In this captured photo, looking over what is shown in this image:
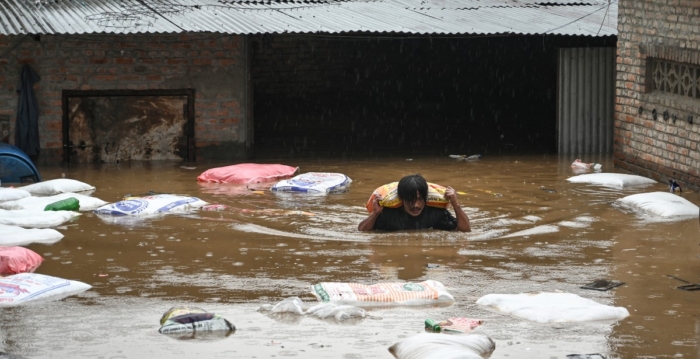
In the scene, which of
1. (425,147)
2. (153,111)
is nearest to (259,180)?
(153,111)

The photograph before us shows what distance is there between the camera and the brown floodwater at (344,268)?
262 inches

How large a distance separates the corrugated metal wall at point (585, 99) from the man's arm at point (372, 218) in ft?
22.8

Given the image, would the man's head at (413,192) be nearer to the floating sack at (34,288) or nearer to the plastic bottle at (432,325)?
the plastic bottle at (432,325)

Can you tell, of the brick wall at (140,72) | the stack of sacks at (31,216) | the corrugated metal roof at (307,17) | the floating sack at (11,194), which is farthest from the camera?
the brick wall at (140,72)

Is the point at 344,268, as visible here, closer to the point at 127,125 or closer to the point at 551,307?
the point at 551,307

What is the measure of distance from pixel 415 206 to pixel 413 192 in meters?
0.18

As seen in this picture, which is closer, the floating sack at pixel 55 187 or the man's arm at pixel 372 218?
the man's arm at pixel 372 218

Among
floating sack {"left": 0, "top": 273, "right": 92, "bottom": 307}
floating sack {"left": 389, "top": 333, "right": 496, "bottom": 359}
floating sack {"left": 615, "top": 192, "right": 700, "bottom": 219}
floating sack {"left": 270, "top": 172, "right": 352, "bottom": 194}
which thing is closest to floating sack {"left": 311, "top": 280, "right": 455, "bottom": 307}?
floating sack {"left": 389, "top": 333, "right": 496, "bottom": 359}

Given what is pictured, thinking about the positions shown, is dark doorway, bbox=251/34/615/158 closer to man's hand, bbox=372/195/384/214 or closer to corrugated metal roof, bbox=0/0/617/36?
corrugated metal roof, bbox=0/0/617/36

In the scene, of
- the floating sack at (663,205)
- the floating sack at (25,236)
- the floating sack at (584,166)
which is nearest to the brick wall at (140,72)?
the floating sack at (584,166)

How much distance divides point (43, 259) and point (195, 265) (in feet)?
4.26

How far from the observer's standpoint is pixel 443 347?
623 centimetres

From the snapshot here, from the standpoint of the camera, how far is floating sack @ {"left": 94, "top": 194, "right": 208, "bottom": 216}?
1105cm

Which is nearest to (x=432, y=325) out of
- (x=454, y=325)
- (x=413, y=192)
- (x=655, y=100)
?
(x=454, y=325)
